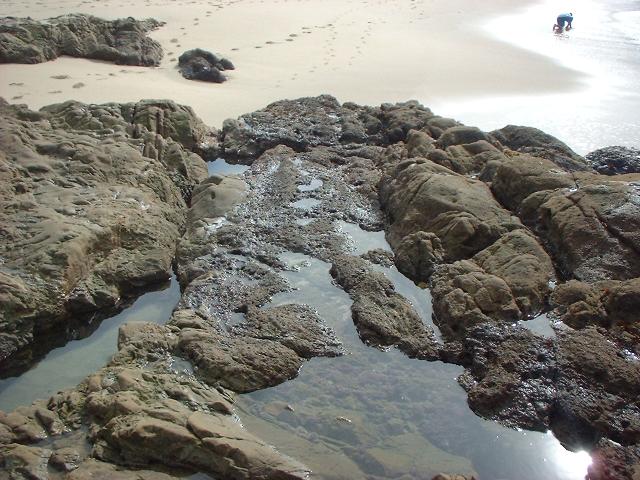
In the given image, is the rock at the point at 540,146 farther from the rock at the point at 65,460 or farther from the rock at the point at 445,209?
the rock at the point at 65,460

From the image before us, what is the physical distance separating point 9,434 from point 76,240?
2174 mm

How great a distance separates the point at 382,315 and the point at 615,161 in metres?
4.98

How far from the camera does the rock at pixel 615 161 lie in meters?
8.72

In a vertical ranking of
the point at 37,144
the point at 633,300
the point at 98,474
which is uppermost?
the point at 37,144

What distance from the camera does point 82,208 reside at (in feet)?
21.6

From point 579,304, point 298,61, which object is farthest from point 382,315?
point 298,61

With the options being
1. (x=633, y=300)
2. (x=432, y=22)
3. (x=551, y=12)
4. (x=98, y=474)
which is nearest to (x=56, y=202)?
(x=98, y=474)

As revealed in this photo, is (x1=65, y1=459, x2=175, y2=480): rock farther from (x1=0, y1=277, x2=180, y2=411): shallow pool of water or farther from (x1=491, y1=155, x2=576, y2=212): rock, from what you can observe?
(x1=491, y1=155, x2=576, y2=212): rock

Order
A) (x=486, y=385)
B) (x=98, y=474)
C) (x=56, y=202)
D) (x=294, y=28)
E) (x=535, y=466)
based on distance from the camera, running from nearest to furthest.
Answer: (x=98, y=474) < (x=535, y=466) < (x=486, y=385) < (x=56, y=202) < (x=294, y=28)

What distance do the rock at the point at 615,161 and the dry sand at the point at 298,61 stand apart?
356cm

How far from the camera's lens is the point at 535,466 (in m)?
4.70

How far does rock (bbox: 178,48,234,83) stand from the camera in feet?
39.4

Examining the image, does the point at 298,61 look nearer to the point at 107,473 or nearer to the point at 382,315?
the point at 382,315

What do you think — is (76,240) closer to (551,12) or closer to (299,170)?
(299,170)
